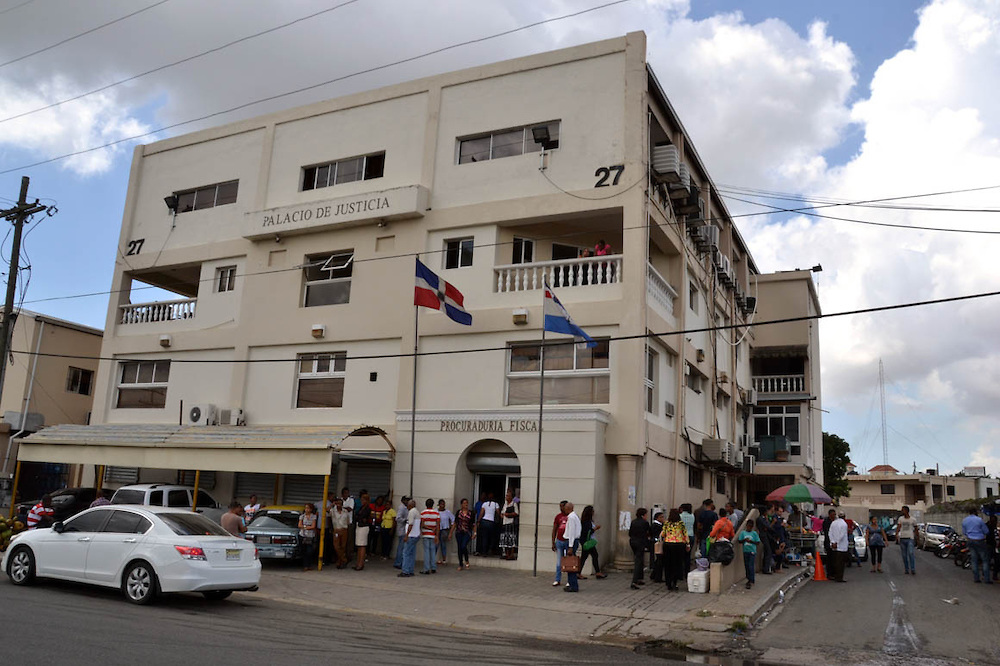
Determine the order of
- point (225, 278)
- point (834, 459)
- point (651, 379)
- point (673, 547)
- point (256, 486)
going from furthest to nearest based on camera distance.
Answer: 1. point (834, 459)
2. point (225, 278)
3. point (256, 486)
4. point (651, 379)
5. point (673, 547)

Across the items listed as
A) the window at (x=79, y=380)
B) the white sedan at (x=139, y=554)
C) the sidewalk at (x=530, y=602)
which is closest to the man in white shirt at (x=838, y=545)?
the sidewalk at (x=530, y=602)

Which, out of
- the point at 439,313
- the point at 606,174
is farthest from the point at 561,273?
the point at 439,313

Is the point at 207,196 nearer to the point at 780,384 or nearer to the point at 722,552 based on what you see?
the point at 722,552

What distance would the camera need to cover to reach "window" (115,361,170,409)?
25984mm

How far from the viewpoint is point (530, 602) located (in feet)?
46.1

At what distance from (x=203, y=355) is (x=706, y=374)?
52.3 feet

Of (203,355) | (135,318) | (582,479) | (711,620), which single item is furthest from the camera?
(135,318)

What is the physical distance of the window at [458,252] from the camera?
70.5ft

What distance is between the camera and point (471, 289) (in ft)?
68.9

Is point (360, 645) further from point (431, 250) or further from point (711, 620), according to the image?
point (431, 250)

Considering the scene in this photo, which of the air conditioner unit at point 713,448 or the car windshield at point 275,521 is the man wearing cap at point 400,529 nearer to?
the car windshield at point 275,521

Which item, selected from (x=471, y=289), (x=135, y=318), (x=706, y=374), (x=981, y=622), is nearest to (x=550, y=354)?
(x=471, y=289)

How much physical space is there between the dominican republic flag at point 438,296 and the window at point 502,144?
4326 millimetres

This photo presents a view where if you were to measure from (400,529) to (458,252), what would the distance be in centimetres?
762
